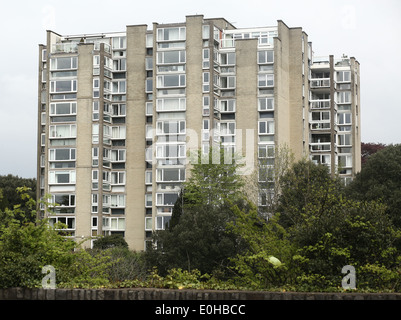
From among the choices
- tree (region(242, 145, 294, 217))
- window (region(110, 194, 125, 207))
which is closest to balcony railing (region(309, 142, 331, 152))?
tree (region(242, 145, 294, 217))

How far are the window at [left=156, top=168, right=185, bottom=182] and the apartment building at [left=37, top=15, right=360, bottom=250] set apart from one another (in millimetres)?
106

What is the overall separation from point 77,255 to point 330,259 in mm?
6633

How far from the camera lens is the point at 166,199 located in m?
80.0

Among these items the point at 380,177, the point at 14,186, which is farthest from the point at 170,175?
the point at 380,177

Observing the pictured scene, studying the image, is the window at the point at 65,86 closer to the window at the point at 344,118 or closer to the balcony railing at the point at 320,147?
the balcony railing at the point at 320,147

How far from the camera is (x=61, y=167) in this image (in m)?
83.3

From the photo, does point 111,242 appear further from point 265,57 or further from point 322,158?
point 322,158

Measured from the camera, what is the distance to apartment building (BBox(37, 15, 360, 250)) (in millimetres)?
81250

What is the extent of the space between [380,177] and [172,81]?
108 ft

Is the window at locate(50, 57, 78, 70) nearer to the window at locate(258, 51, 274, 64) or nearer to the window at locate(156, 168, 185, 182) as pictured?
the window at locate(156, 168, 185, 182)

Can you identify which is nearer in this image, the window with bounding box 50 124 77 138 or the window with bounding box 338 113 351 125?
the window with bounding box 50 124 77 138
